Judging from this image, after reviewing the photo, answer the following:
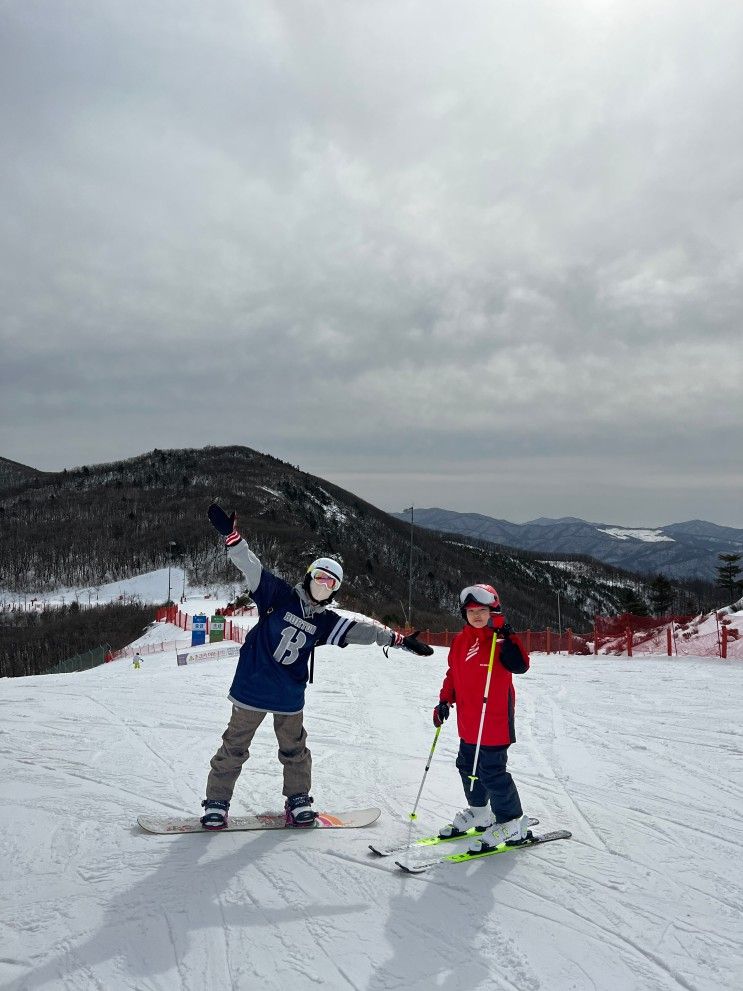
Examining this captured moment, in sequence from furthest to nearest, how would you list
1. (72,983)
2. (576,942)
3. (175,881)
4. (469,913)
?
(175,881)
(469,913)
(576,942)
(72,983)

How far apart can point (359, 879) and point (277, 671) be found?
4.28 ft

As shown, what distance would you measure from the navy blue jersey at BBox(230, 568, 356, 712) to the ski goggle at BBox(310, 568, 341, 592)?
190 millimetres

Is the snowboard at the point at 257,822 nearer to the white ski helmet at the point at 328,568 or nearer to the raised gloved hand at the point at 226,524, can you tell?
the white ski helmet at the point at 328,568

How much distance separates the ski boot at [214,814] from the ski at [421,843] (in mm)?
961

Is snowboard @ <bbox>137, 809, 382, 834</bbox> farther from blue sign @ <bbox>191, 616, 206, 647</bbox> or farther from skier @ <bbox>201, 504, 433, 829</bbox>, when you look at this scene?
blue sign @ <bbox>191, 616, 206, 647</bbox>

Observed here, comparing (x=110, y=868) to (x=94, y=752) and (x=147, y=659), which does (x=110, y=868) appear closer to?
(x=94, y=752)

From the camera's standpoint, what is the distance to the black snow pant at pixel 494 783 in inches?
158

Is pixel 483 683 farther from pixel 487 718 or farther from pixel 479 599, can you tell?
pixel 479 599

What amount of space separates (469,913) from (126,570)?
361 ft

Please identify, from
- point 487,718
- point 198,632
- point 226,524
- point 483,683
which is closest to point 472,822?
point 487,718

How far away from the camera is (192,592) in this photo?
84.4m

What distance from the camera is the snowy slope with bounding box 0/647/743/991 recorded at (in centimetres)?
269

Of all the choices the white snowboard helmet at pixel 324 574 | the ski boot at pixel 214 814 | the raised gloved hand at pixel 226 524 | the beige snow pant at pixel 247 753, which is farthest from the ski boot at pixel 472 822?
the raised gloved hand at pixel 226 524

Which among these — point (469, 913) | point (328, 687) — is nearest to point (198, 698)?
point (328, 687)
